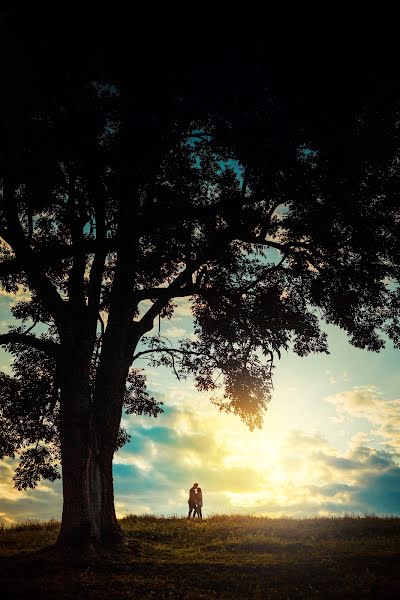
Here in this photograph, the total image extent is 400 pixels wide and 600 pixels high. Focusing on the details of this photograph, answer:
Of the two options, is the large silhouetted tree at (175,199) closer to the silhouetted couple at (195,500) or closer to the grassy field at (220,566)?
the grassy field at (220,566)

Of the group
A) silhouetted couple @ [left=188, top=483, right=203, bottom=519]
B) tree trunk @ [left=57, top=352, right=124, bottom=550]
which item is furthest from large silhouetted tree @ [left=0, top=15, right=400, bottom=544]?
silhouetted couple @ [left=188, top=483, right=203, bottom=519]

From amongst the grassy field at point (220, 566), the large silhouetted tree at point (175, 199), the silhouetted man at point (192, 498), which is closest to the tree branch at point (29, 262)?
the large silhouetted tree at point (175, 199)

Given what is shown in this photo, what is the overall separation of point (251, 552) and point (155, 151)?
41.4 feet

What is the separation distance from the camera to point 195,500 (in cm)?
2586

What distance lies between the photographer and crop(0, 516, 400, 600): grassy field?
10.1 meters

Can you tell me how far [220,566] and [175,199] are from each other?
10259mm

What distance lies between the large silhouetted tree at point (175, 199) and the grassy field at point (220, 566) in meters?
1.73

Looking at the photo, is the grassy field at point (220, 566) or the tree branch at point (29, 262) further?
the tree branch at point (29, 262)

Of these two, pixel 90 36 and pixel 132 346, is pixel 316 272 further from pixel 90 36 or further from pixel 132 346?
pixel 90 36

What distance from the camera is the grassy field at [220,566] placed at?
10094 millimetres

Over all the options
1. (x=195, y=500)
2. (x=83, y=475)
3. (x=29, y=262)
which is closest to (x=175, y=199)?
(x=29, y=262)

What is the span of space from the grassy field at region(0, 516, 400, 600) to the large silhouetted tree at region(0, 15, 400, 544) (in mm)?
1732

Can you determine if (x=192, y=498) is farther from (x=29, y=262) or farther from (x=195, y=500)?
(x=29, y=262)

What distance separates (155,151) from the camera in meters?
15.5
